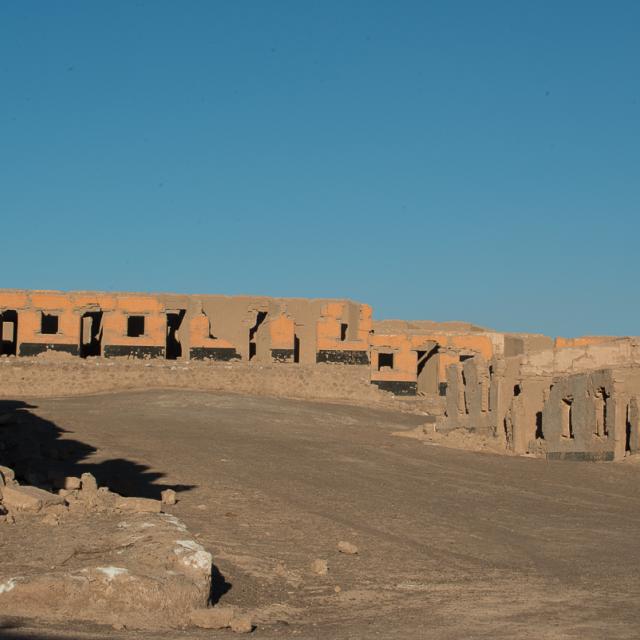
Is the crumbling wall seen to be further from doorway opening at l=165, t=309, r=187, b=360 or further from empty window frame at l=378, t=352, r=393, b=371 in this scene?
doorway opening at l=165, t=309, r=187, b=360

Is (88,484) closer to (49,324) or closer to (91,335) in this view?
(91,335)

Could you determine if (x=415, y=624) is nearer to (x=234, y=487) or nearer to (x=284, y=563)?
(x=284, y=563)

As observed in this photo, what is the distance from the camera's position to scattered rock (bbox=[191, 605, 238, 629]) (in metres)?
6.25

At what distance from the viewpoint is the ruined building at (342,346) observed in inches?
825

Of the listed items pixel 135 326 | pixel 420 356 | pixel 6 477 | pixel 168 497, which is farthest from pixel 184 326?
pixel 6 477

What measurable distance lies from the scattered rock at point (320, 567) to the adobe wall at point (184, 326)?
23277 mm

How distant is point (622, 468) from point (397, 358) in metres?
17.3

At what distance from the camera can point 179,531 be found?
7.71 metres

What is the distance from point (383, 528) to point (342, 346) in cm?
2287

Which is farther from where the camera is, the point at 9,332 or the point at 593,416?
the point at 9,332

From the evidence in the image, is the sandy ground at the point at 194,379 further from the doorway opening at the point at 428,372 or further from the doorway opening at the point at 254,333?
the doorway opening at the point at 428,372

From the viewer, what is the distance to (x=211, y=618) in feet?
20.5

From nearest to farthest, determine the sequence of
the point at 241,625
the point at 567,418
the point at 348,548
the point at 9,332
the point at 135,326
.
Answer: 1. the point at 241,625
2. the point at 348,548
3. the point at 567,418
4. the point at 9,332
5. the point at 135,326

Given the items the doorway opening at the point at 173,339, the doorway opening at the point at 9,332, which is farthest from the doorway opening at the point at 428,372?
the doorway opening at the point at 9,332
